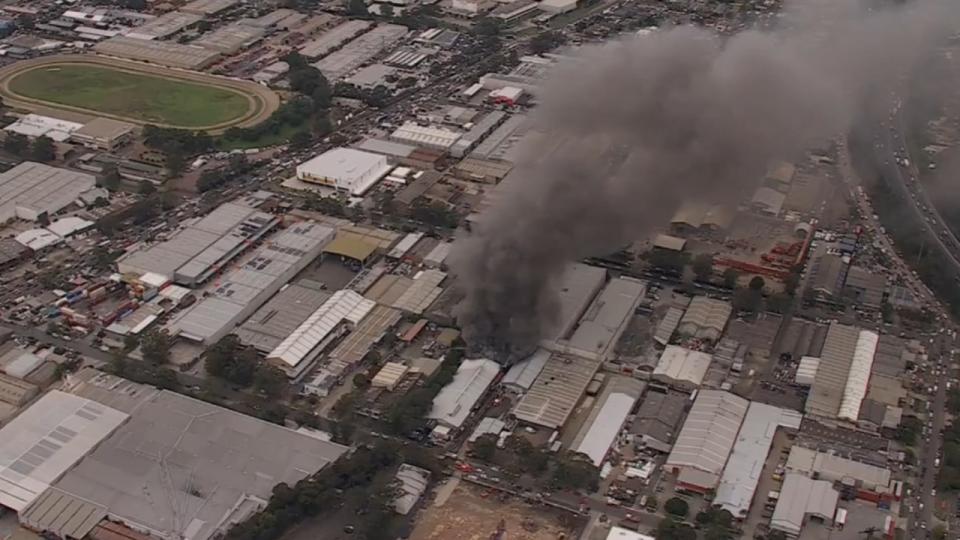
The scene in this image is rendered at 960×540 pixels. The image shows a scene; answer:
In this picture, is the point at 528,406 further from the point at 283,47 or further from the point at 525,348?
the point at 283,47

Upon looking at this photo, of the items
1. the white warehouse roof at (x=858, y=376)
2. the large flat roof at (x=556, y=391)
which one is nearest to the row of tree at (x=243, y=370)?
the large flat roof at (x=556, y=391)

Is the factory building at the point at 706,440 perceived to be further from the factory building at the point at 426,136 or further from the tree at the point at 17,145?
the tree at the point at 17,145

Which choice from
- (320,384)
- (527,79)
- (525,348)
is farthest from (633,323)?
(527,79)

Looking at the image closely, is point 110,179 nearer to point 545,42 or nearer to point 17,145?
point 17,145

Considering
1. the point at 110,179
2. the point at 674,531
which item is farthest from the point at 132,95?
the point at 674,531

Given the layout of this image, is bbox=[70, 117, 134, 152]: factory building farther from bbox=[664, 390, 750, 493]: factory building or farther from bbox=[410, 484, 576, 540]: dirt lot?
bbox=[664, 390, 750, 493]: factory building
